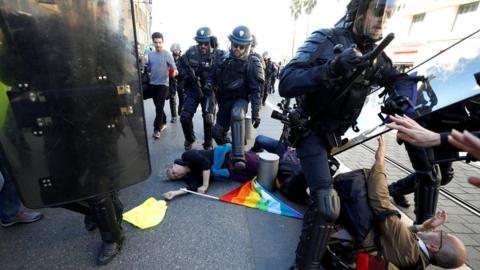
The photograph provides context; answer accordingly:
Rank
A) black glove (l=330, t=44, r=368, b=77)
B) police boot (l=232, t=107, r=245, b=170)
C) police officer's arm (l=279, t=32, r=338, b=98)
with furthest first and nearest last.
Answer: police boot (l=232, t=107, r=245, b=170)
police officer's arm (l=279, t=32, r=338, b=98)
black glove (l=330, t=44, r=368, b=77)

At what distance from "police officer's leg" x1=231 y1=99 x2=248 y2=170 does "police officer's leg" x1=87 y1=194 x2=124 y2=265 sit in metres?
1.56

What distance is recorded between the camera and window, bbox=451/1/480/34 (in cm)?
1958

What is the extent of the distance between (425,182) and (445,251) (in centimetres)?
76

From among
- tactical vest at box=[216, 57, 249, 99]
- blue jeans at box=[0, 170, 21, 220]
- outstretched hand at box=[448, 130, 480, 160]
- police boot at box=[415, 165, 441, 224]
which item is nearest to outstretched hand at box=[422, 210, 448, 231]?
police boot at box=[415, 165, 441, 224]

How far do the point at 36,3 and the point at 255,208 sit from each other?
2.40 m

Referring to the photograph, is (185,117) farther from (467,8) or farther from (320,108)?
(467,8)

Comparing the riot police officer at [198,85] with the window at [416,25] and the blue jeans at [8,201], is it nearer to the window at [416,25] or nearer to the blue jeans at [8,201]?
the blue jeans at [8,201]

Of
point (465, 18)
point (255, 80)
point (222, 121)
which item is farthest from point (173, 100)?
point (465, 18)

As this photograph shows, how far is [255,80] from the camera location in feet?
12.1

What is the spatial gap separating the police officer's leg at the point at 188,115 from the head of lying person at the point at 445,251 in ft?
11.1

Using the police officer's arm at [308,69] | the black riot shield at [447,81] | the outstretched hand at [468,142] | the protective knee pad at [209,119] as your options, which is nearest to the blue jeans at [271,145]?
the protective knee pad at [209,119]

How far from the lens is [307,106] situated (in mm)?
2102

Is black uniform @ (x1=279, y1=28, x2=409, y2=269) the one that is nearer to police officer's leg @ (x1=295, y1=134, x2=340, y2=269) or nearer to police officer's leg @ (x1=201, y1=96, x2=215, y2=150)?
police officer's leg @ (x1=295, y1=134, x2=340, y2=269)

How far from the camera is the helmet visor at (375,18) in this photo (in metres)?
1.68
